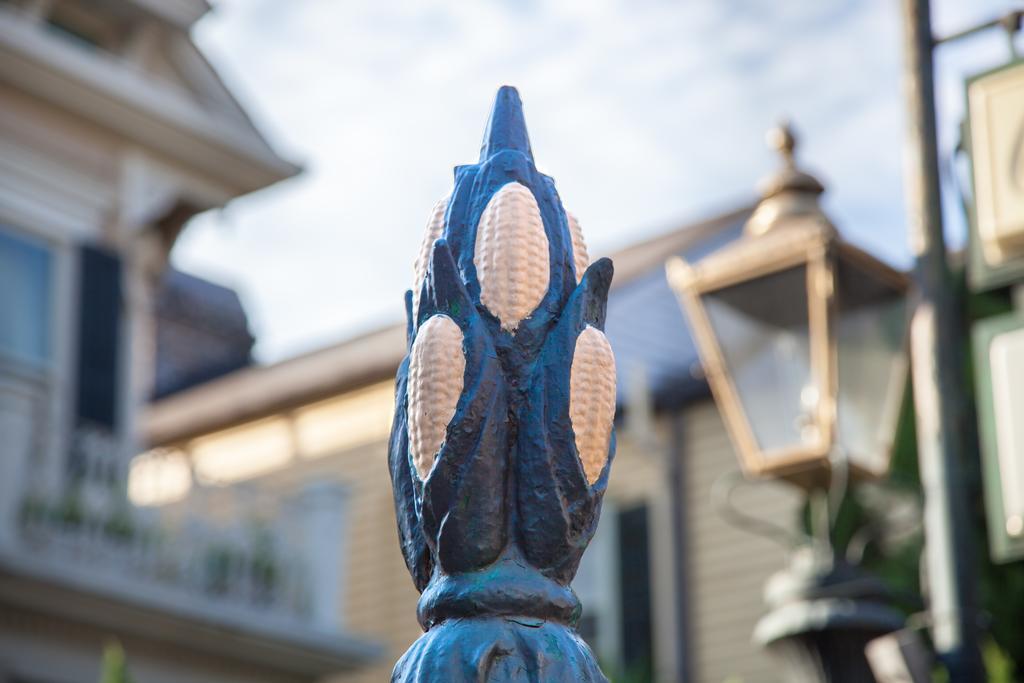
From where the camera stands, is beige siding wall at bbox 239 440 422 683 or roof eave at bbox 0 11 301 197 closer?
roof eave at bbox 0 11 301 197

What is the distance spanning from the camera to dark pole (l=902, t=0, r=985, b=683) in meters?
6.04

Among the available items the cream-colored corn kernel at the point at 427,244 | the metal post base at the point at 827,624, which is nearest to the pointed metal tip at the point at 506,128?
the cream-colored corn kernel at the point at 427,244

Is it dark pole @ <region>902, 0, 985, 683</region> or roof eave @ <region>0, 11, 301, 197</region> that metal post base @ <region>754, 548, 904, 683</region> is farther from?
roof eave @ <region>0, 11, 301, 197</region>

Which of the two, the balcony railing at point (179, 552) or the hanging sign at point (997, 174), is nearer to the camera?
the hanging sign at point (997, 174)

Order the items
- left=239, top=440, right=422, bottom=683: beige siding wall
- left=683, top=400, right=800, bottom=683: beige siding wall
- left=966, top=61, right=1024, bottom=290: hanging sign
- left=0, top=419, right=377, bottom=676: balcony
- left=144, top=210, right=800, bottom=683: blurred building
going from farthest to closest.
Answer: left=239, top=440, right=422, bottom=683: beige siding wall, left=144, top=210, right=800, bottom=683: blurred building, left=683, top=400, right=800, bottom=683: beige siding wall, left=0, top=419, right=377, bottom=676: balcony, left=966, top=61, right=1024, bottom=290: hanging sign

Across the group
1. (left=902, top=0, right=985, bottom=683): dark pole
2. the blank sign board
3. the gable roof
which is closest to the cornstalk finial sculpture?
(left=902, top=0, right=985, bottom=683): dark pole

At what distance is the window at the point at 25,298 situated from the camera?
12414 millimetres

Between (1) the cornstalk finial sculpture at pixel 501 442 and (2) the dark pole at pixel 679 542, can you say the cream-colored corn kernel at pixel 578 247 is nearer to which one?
(1) the cornstalk finial sculpture at pixel 501 442

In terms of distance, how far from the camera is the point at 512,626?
2.92m

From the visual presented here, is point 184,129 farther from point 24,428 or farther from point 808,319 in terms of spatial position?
point 808,319

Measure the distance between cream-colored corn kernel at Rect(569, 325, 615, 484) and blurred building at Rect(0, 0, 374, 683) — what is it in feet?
27.5

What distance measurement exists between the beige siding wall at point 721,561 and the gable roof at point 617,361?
504 millimetres

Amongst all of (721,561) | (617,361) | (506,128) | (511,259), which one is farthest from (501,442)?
(617,361)

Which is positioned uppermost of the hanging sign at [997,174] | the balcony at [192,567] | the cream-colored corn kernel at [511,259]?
the balcony at [192,567]
